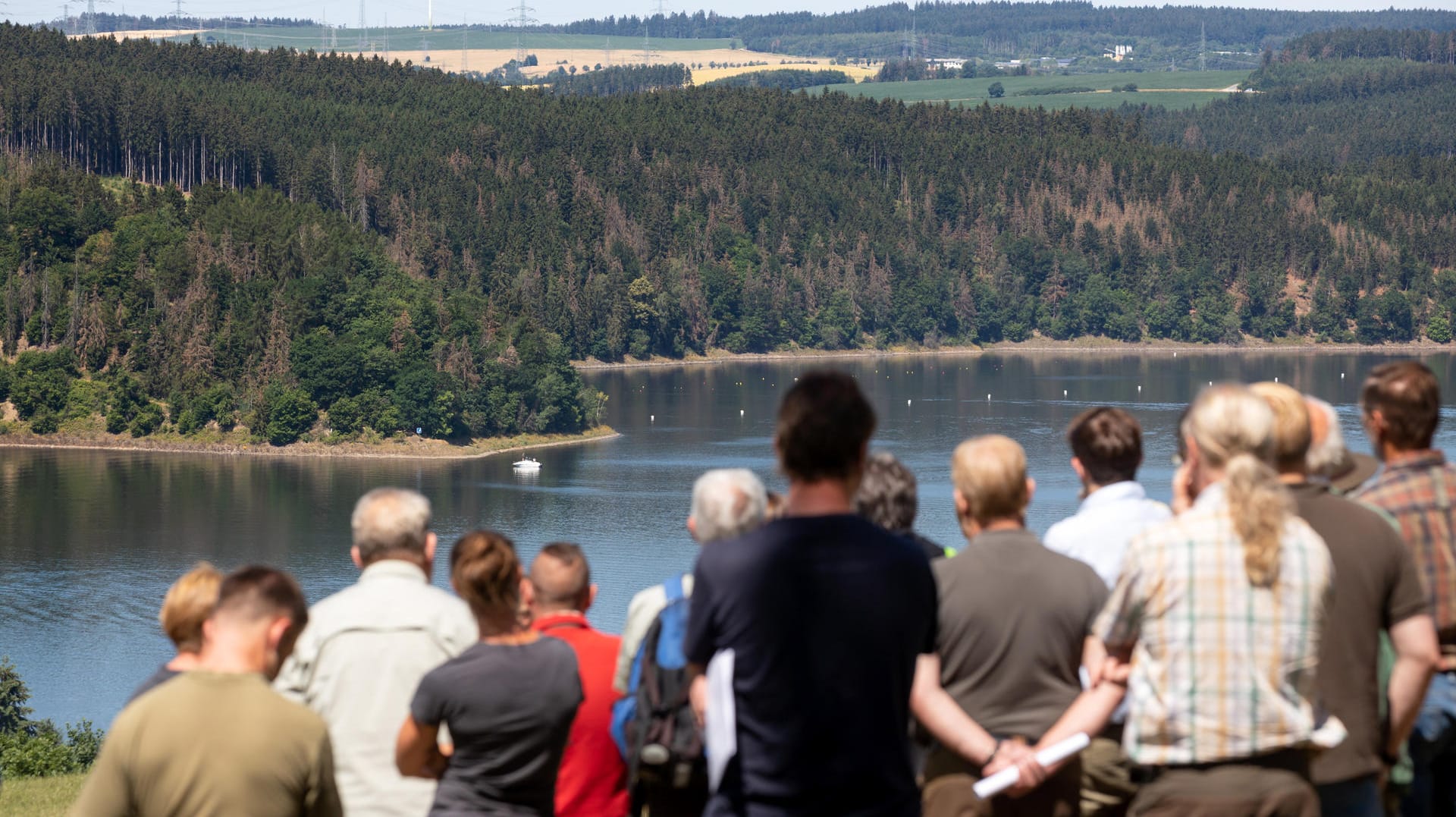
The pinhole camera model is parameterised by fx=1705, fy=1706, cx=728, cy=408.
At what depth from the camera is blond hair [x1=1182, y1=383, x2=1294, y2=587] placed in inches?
203

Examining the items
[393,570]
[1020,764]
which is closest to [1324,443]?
[1020,764]

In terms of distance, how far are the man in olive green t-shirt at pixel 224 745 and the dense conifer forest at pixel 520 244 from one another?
9526 centimetres

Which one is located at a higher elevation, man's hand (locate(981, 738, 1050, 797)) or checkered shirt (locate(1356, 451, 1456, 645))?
checkered shirt (locate(1356, 451, 1456, 645))

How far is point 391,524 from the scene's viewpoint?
20.5 ft

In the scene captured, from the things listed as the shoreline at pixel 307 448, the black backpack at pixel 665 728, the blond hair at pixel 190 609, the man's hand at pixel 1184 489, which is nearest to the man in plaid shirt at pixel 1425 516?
the man's hand at pixel 1184 489

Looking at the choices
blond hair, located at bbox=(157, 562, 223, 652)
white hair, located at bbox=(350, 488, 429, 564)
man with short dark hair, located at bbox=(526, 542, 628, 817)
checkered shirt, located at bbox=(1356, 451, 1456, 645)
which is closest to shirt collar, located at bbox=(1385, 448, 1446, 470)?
checkered shirt, located at bbox=(1356, 451, 1456, 645)

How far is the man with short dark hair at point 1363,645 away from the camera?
5.49 meters

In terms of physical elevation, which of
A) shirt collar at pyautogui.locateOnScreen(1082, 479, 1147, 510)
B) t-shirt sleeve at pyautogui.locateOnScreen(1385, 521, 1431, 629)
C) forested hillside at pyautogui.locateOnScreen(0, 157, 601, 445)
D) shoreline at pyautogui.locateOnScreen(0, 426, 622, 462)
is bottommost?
shoreline at pyautogui.locateOnScreen(0, 426, 622, 462)

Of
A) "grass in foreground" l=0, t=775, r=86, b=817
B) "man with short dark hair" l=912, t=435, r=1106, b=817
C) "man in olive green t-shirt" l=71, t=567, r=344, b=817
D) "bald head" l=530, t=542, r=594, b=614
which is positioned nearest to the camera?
"man in olive green t-shirt" l=71, t=567, r=344, b=817

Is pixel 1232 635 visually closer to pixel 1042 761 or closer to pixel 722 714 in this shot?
pixel 1042 761

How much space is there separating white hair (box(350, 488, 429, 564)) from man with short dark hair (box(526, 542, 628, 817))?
0.45 m

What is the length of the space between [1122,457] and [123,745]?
3.88m

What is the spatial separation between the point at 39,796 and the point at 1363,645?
11111 millimetres

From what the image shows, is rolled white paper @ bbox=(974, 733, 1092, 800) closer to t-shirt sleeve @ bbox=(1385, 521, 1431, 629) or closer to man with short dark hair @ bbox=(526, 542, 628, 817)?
t-shirt sleeve @ bbox=(1385, 521, 1431, 629)
